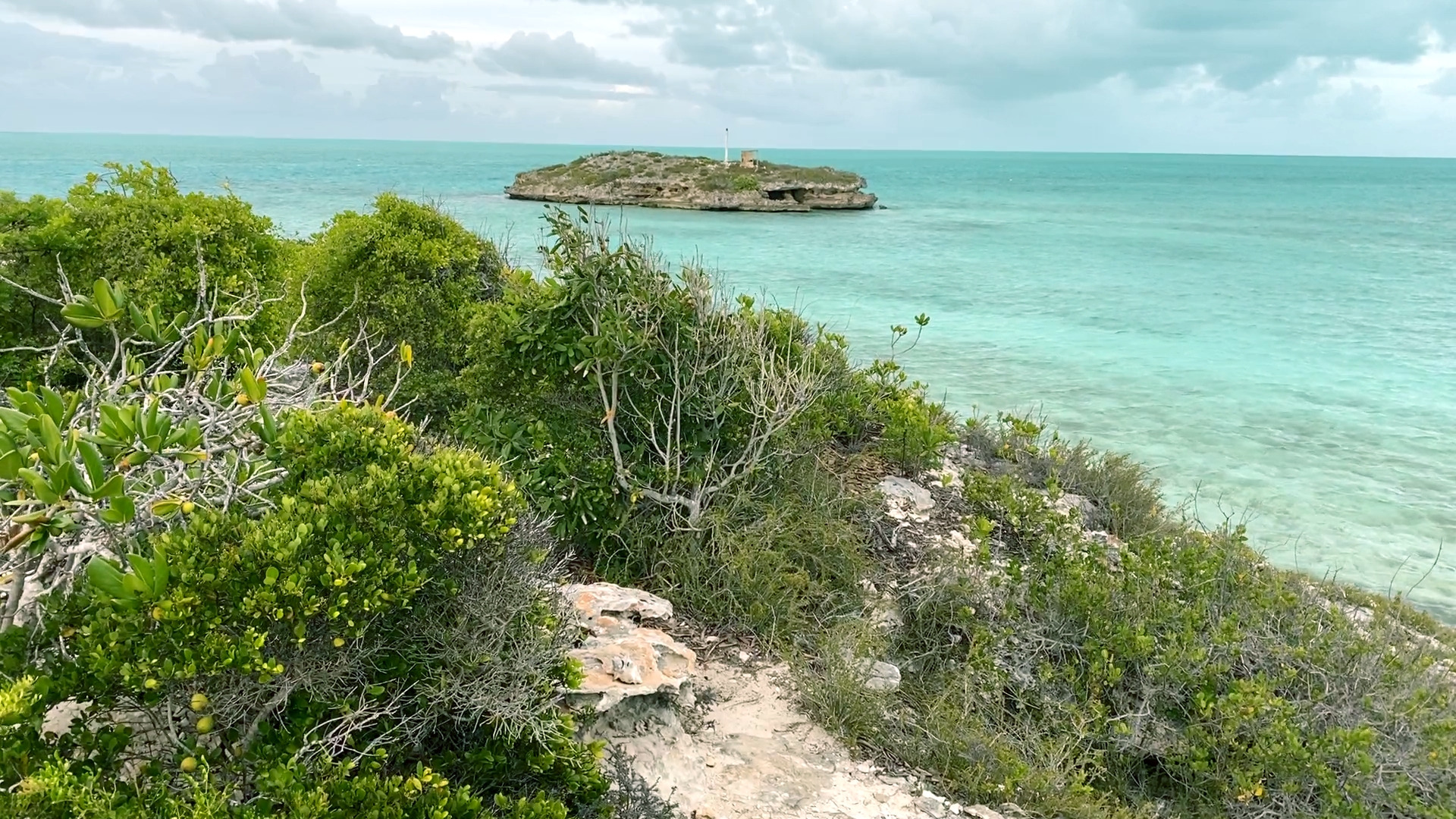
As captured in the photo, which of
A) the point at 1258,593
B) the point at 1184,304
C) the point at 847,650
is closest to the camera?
the point at 847,650

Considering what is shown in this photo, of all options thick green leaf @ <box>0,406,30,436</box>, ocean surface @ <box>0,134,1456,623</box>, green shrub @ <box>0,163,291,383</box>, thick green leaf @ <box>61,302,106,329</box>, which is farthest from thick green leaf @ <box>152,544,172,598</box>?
ocean surface @ <box>0,134,1456,623</box>

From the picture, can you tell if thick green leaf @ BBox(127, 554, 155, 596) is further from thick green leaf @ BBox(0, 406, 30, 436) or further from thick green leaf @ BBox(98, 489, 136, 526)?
thick green leaf @ BBox(0, 406, 30, 436)

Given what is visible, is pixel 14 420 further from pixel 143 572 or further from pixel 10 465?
pixel 143 572

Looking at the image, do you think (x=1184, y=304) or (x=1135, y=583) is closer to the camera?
(x=1135, y=583)

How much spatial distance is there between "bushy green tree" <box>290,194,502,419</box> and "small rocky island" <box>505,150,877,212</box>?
A: 51.3m

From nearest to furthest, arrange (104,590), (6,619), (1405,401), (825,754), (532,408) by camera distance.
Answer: (104,590) < (6,619) < (825,754) < (532,408) < (1405,401)

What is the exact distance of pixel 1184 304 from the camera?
24.0 m

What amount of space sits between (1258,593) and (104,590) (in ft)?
21.1

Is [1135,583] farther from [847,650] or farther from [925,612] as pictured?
[847,650]

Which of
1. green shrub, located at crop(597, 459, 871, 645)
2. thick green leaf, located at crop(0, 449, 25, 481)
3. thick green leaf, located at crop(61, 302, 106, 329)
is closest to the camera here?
thick green leaf, located at crop(0, 449, 25, 481)

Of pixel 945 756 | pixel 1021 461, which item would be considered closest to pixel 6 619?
pixel 945 756

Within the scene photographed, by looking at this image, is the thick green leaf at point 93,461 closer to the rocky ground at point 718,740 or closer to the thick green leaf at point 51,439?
the thick green leaf at point 51,439

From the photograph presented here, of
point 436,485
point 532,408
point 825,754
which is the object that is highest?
point 436,485

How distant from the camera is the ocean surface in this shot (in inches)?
432
